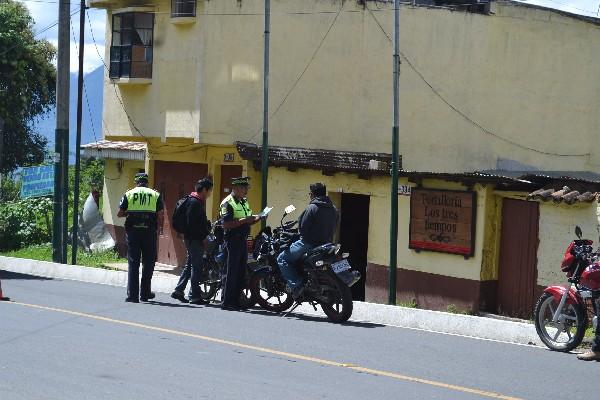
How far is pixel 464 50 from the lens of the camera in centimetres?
2753

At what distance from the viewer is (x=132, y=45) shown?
2814 centimetres

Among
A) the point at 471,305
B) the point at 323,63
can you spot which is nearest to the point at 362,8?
the point at 323,63

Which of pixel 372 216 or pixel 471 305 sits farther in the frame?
pixel 372 216

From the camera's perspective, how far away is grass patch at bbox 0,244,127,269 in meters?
29.0

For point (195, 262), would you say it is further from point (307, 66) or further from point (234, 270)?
point (307, 66)

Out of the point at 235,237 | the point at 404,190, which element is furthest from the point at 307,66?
the point at 235,237

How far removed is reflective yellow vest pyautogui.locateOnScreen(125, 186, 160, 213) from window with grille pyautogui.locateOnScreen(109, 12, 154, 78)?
11.3 m

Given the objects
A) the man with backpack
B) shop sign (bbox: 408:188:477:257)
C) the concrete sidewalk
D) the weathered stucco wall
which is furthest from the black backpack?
the weathered stucco wall

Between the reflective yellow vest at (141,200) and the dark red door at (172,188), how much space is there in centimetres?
1193

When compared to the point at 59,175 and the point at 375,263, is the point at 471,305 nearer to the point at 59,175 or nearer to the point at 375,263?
the point at 375,263

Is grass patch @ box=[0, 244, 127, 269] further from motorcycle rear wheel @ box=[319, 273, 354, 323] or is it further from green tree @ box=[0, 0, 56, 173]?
motorcycle rear wheel @ box=[319, 273, 354, 323]

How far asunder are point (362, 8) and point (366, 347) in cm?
1579

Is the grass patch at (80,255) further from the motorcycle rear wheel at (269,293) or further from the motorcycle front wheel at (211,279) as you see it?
the motorcycle rear wheel at (269,293)

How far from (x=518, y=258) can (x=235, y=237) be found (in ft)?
18.1
